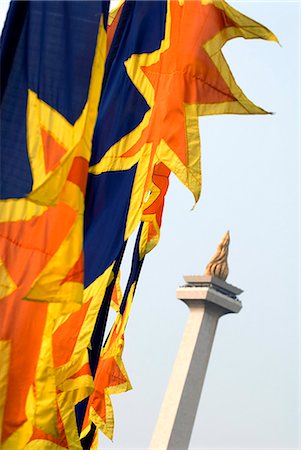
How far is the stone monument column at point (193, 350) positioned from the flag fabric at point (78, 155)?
2515 centimetres

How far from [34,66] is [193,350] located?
27.9 metres

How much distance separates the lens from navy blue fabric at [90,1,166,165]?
7.62 m

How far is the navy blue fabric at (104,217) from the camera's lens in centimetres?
738

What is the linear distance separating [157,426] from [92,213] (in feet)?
90.9

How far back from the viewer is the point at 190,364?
33.6 meters

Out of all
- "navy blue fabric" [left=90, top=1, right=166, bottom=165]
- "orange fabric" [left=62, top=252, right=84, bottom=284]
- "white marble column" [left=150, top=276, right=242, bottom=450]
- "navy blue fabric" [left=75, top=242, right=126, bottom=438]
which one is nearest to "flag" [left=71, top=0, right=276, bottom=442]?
"navy blue fabric" [left=90, top=1, right=166, bottom=165]

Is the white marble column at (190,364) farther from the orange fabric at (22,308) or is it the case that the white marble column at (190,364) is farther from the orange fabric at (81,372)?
the orange fabric at (22,308)

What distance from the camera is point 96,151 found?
7.47m

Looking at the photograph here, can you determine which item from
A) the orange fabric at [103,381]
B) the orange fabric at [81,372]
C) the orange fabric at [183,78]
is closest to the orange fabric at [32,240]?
the orange fabric at [81,372]

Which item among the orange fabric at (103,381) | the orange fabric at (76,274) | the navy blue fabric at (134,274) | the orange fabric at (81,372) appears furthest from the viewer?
the navy blue fabric at (134,274)

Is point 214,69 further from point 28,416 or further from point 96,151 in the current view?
point 28,416

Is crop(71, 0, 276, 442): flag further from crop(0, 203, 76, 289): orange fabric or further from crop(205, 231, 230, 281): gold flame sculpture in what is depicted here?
crop(205, 231, 230, 281): gold flame sculpture

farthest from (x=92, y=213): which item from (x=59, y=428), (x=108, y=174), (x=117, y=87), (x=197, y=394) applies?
(x=197, y=394)

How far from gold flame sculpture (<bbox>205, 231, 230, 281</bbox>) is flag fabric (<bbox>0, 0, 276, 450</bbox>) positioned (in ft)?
86.1
